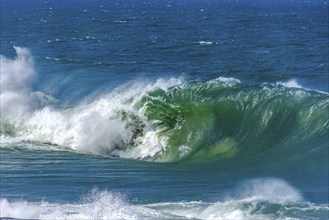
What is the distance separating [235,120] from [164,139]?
2379 millimetres

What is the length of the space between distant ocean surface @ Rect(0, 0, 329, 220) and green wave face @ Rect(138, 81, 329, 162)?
0.04m

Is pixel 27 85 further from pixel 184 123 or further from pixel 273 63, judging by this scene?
pixel 273 63

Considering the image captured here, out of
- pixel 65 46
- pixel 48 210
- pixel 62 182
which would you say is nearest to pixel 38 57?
pixel 65 46

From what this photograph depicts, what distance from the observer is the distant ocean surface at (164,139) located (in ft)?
47.4

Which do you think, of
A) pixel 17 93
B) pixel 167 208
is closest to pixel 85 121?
pixel 17 93

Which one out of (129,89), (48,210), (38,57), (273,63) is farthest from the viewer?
(38,57)

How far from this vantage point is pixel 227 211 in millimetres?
13664

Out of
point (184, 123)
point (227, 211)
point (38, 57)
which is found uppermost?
point (38, 57)

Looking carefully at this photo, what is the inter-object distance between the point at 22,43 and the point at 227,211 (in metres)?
36.8

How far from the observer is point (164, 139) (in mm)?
21562

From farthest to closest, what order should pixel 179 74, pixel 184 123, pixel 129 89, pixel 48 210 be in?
pixel 179 74
pixel 129 89
pixel 184 123
pixel 48 210

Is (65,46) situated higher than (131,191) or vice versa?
(65,46)

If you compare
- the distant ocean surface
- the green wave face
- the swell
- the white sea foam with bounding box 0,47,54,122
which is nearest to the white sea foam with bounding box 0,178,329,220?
the distant ocean surface

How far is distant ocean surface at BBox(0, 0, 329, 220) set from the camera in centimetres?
1445
